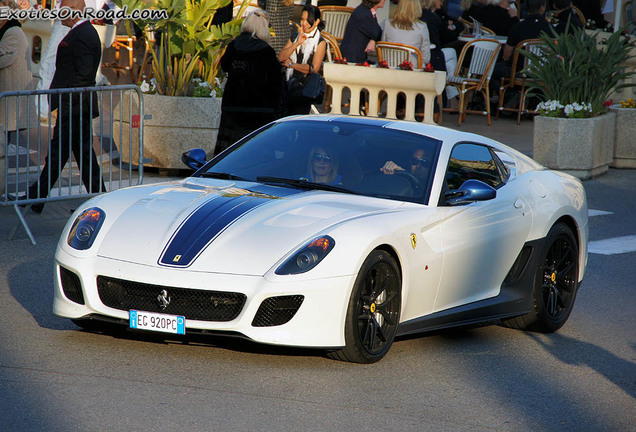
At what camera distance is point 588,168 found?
14141 millimetres

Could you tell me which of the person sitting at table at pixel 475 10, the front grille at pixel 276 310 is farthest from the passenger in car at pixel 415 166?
the person sitting at table at pixel 475 10

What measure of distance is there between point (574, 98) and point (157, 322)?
32.4 ft

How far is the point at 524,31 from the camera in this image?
17.2 metres

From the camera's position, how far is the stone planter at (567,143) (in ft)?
45.5

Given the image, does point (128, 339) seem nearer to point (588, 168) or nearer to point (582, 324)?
point (582, 324)

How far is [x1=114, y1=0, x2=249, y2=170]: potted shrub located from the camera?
41.3 ft

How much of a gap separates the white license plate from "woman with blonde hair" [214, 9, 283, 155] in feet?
17.7

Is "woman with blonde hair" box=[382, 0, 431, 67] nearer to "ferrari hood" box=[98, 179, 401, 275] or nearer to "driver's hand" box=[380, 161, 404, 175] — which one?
"driver's hand" box=[380, 161, 404, 175]

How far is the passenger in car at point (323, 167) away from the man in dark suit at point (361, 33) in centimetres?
920

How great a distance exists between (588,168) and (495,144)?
23.1 ft

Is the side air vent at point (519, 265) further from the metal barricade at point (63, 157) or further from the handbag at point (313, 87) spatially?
the handbag at point (313, 87)

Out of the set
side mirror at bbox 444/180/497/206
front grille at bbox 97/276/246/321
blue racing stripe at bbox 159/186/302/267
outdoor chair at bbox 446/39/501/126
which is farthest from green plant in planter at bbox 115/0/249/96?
front grille at bbox 97/276/246/321

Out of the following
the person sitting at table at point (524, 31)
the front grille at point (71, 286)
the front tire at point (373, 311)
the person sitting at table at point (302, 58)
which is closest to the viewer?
the front tire at point (373, 311)

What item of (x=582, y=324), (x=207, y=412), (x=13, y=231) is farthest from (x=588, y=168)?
(x=207, y=412)
